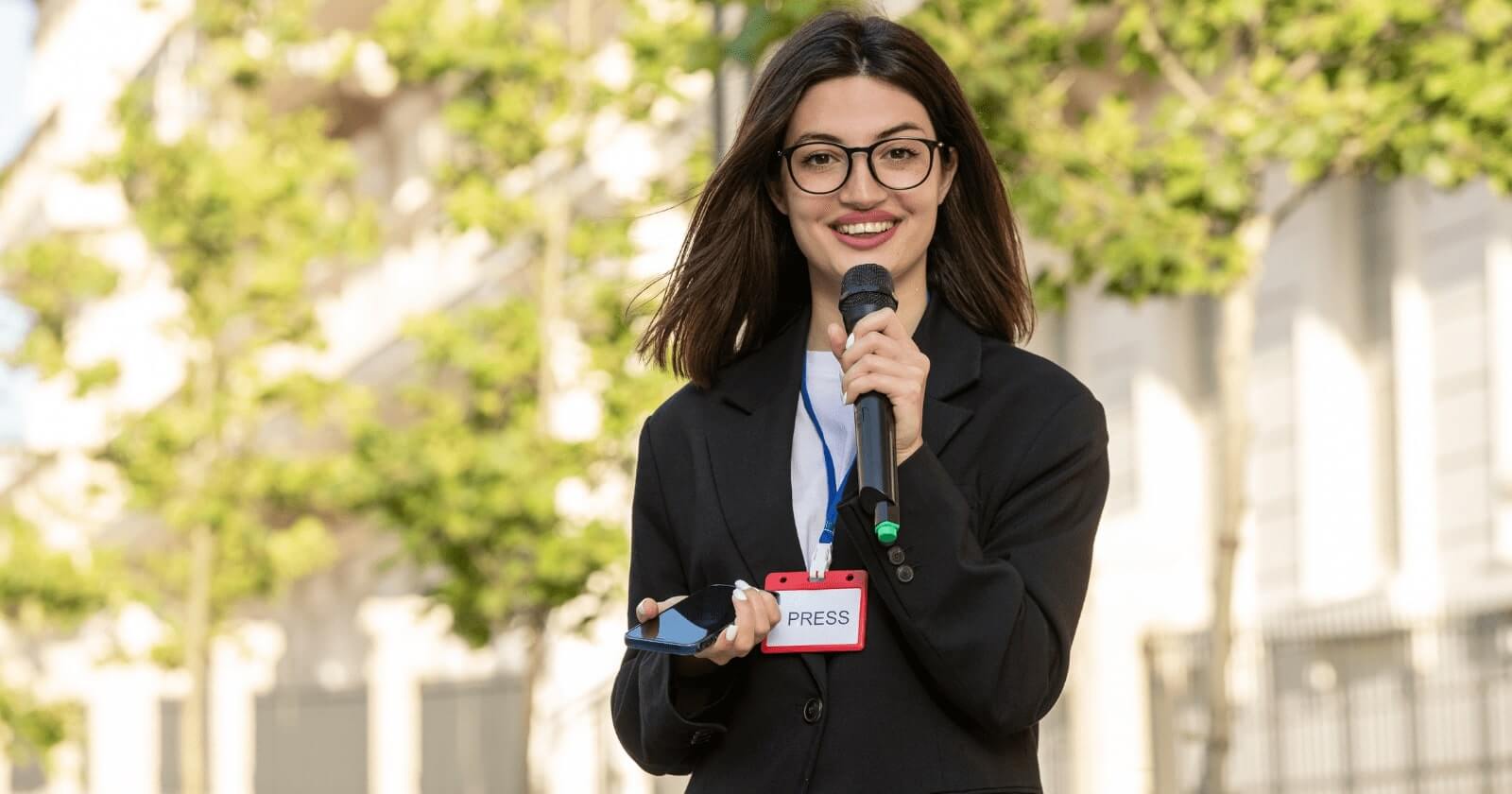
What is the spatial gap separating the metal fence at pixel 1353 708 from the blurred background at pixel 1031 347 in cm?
3

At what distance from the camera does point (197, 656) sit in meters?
17.7

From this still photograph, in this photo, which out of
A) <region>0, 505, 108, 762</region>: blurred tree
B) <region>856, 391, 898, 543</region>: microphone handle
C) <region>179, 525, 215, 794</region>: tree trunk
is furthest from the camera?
<region>0, 505, 108, 762</region>: blurred tree

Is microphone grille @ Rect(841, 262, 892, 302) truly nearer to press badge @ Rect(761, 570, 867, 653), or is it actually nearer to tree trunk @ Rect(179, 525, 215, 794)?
press badge @ Rect(761, 570, 867, 653)

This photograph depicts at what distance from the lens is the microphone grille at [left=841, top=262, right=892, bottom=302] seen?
2.79 m

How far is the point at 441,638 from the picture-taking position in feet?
46.0

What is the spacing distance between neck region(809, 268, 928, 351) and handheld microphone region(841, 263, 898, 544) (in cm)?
15

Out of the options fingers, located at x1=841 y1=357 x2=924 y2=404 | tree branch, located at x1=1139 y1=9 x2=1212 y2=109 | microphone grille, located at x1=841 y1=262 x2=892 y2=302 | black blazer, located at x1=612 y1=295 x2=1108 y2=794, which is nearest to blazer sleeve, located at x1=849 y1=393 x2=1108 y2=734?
black blazer, located at x1=612 y1=295 x2=1108 y2=794

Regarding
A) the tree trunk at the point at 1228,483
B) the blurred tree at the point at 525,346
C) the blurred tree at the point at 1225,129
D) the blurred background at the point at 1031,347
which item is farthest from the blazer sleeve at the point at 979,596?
the blurred tree at the point at 525,346

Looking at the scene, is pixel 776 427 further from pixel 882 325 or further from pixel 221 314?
pixel 221 314

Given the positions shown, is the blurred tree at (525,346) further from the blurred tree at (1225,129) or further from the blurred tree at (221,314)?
the blurred tree at (1225,129)

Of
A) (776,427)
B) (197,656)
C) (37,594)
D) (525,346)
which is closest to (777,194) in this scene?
(776,427)

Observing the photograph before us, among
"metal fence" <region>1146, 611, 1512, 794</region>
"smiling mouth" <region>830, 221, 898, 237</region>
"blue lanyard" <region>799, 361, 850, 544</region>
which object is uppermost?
"smiling mouth" <region>830, 221, 898, 237</region>

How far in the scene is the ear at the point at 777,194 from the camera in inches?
120

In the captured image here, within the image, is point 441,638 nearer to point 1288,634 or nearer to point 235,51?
point 1288,634
